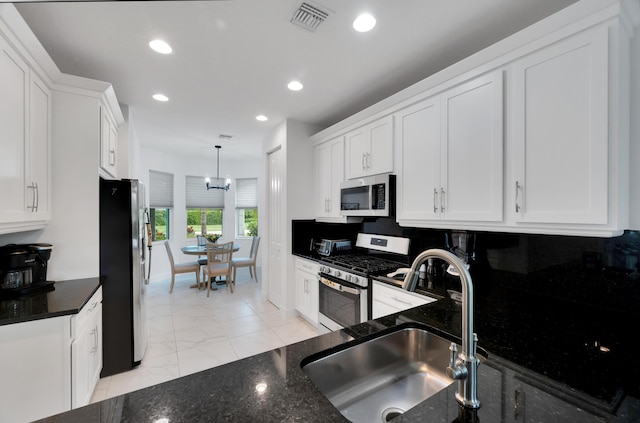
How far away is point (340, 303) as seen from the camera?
2.78 metres

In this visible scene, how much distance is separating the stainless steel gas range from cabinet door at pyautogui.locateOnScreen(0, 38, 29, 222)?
2.41 metres

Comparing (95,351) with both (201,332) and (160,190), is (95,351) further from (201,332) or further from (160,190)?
(160,190)

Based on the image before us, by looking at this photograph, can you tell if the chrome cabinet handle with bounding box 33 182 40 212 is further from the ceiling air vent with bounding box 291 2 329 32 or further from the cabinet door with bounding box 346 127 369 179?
the cabinet door with bounding box 346 127 369 179

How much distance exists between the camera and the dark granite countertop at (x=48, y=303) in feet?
5.01

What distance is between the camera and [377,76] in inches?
101

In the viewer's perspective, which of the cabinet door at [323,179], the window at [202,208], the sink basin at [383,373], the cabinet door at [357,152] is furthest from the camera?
the window at [202,208]

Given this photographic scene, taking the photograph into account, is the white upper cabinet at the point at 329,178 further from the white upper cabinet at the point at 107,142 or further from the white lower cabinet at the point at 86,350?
the white lower cabinet at the point at 86,350

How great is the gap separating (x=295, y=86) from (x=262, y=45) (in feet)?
2.32

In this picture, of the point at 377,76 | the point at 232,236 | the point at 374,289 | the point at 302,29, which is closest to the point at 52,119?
the point at 302,29

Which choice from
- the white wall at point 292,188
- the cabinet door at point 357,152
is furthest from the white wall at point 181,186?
the cabinet door at point 357,152

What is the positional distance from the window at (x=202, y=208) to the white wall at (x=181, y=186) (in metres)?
0.11

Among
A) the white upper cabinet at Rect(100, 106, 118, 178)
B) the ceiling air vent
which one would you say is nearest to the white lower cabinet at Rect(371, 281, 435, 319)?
the ceiling air vent

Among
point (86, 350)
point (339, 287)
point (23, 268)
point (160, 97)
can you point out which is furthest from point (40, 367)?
point (160, 97)

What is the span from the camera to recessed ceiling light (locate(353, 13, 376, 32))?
1779mm
